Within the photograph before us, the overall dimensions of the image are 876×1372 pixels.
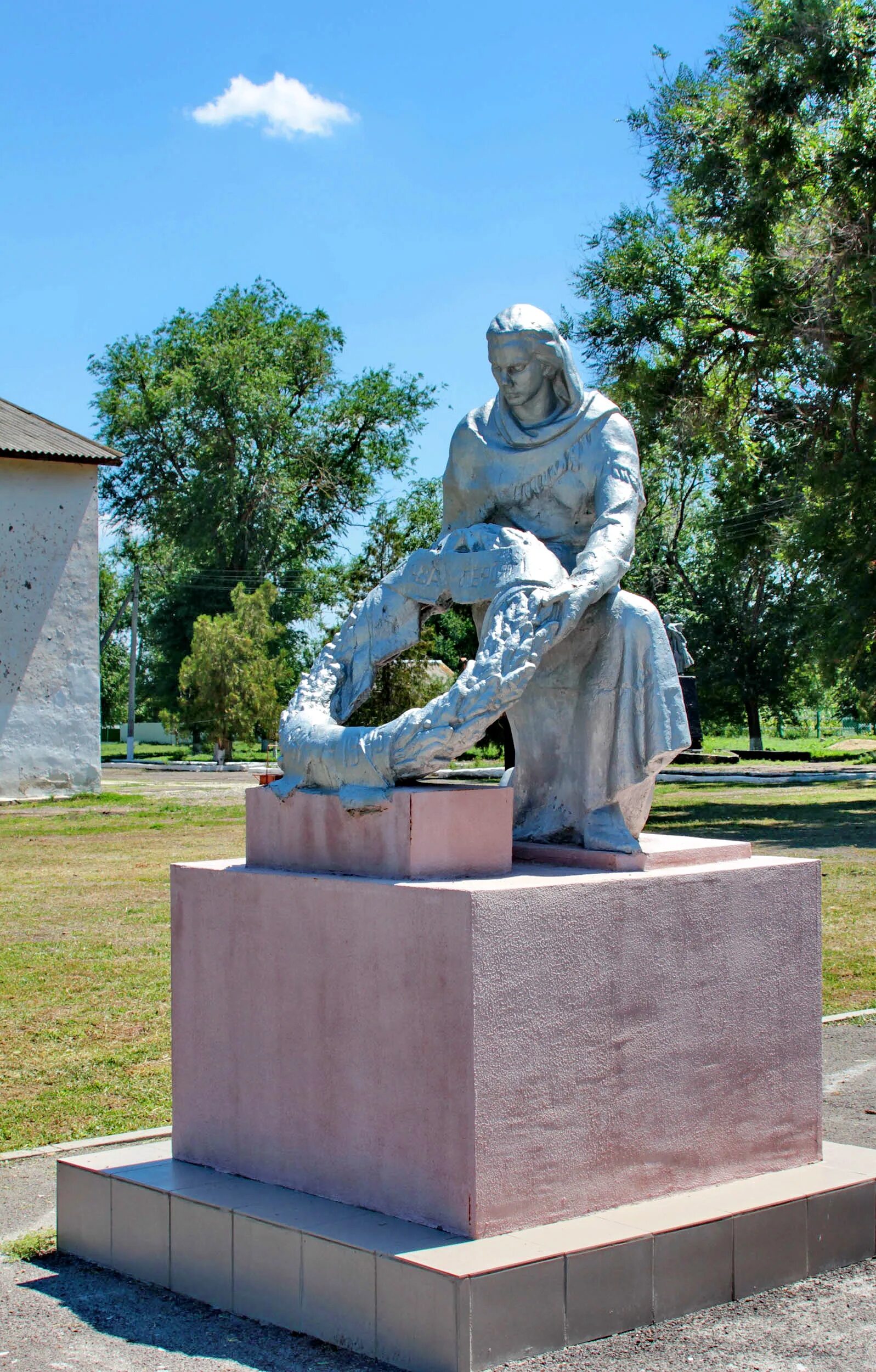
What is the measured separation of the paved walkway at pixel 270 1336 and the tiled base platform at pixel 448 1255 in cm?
5

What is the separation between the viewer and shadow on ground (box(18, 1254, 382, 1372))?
344cm

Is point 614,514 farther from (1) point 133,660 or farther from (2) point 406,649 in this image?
(1) point 133,660

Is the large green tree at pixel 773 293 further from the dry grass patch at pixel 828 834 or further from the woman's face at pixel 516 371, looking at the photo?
the woman's face at pixel 516 371

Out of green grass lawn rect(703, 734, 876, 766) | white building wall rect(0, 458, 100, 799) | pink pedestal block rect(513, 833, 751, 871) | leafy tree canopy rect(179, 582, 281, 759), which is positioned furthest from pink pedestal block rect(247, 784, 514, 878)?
green grass lawn rect(703, 734, 876, 766)

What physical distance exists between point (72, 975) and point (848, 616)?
13448 millimetres

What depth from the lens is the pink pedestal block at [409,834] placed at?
3.87m

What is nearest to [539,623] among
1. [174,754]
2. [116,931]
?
[116,931]

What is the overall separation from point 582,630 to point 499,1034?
1.43 meters

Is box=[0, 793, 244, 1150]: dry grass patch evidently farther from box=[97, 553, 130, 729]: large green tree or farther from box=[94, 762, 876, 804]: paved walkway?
box=[97, 553, 130, 729]: large green tree

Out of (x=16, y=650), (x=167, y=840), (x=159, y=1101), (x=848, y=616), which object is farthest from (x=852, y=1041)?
(x=16, y=650)

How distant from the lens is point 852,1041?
708 cm

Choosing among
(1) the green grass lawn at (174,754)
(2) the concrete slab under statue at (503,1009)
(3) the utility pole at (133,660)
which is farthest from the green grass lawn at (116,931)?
(1) the green grass lawn at (174,754)

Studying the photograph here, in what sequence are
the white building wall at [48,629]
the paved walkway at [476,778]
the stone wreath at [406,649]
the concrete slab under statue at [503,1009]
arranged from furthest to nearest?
the paved walkway at [476,778]
the white building wall at [48,629]
the stone wreath at [406,649]
the concrete slab under statue at [503,1009]

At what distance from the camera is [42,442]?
24.4 meters
